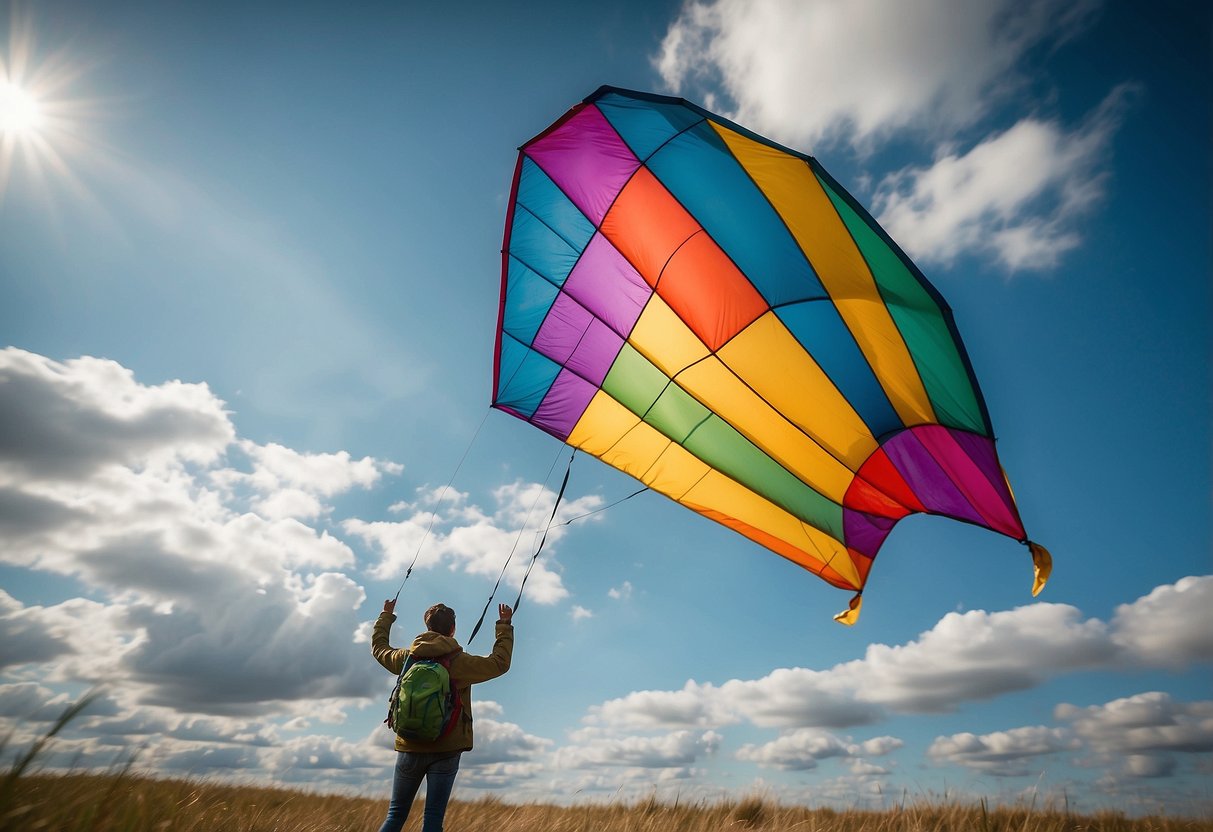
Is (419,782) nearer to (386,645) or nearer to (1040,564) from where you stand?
(386,645)

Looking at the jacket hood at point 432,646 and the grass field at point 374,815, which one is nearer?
the grass field at point 374,815

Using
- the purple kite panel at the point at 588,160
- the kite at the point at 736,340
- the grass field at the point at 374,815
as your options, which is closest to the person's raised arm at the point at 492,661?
the grass field at the point at 374,815

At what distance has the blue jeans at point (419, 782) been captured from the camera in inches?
164

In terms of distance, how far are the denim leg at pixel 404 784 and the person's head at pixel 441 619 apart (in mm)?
850

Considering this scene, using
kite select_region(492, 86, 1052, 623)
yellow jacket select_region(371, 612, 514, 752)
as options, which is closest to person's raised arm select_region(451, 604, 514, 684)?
yellow jacket select_region(371, 612, 514, 752)

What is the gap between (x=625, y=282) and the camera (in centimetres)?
681

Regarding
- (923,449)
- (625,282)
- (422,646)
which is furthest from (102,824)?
(923,449)

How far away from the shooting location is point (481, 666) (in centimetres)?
452

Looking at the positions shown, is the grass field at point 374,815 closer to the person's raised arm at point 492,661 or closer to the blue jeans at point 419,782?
the blue jeans at point 419,782

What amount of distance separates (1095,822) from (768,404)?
4.71 metres

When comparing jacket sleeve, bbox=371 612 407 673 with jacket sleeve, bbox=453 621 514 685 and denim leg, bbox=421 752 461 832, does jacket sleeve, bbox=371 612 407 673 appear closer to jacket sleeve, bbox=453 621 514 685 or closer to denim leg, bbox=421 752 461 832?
jacket sleeve, bbox=453 621 514 685

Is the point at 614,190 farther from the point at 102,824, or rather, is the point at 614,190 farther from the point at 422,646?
the point at 102,824

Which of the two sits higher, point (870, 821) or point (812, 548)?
point (812, 548)

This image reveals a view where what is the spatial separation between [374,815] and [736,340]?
6466 millimetres
